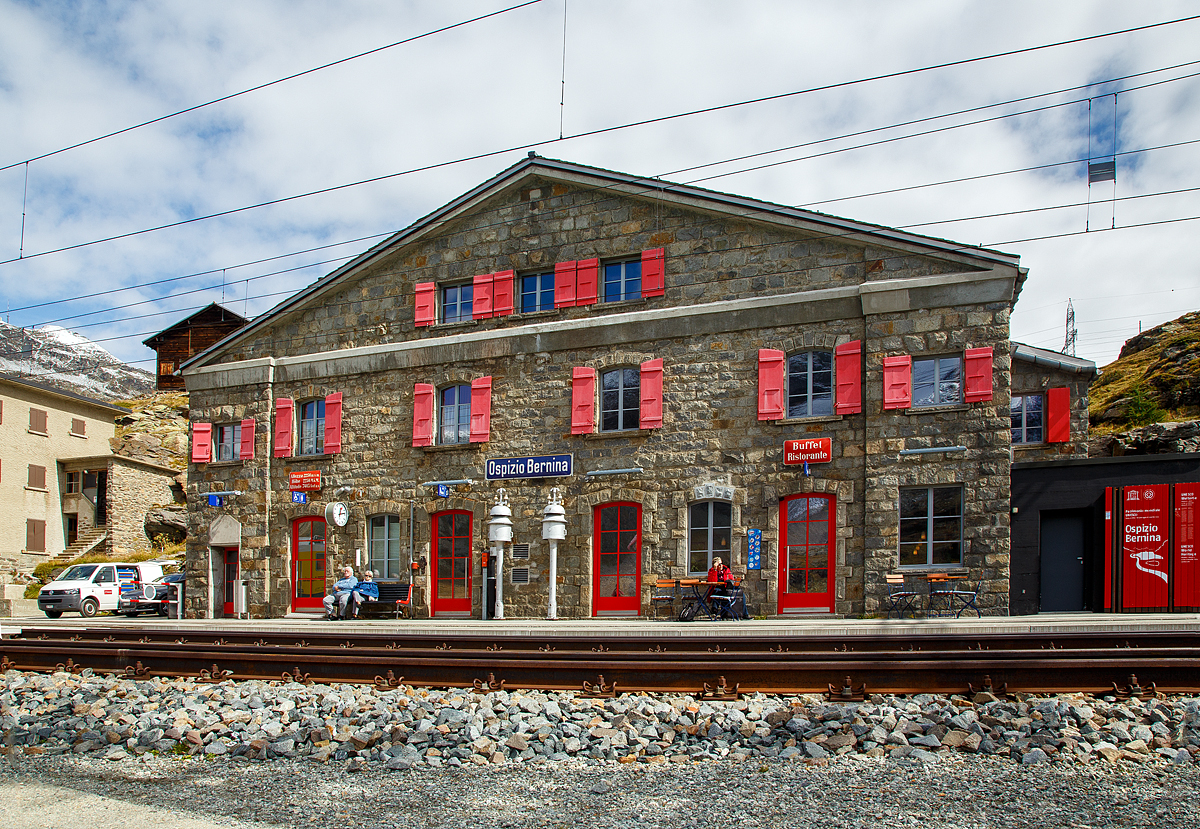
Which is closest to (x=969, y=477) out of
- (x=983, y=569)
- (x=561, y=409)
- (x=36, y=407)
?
(x=983, y=569)

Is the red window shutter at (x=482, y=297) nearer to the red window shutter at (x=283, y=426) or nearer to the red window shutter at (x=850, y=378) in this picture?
the red window shutter at (x=283, y=426)

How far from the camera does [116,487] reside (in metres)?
40.6

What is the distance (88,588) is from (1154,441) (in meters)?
29.9

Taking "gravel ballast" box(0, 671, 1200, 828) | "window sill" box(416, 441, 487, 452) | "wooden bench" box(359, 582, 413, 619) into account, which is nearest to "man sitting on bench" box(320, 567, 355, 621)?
"wooden bench" box(359, 582, 413, 619)

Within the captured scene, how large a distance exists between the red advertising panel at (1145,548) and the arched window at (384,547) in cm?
1504

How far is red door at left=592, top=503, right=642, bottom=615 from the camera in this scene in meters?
19.0

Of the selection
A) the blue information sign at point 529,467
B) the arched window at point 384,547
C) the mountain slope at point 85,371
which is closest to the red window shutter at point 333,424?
the arched window at point 384,547

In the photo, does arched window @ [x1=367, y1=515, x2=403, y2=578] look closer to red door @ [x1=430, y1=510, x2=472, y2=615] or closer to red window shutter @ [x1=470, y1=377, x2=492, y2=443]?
red door @ [x1=430, y1=510, x2=472, y2=615]

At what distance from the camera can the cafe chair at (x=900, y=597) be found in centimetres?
1662

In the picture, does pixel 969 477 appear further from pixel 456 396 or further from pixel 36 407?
pixel 36 407

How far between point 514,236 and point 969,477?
1115 cm

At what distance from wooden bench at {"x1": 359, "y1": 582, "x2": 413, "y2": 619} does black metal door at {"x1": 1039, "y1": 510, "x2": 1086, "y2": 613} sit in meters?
13.3

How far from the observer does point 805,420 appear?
59.1 feet

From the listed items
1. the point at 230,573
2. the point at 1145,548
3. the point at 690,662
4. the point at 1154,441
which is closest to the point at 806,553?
the point at 1145,548
